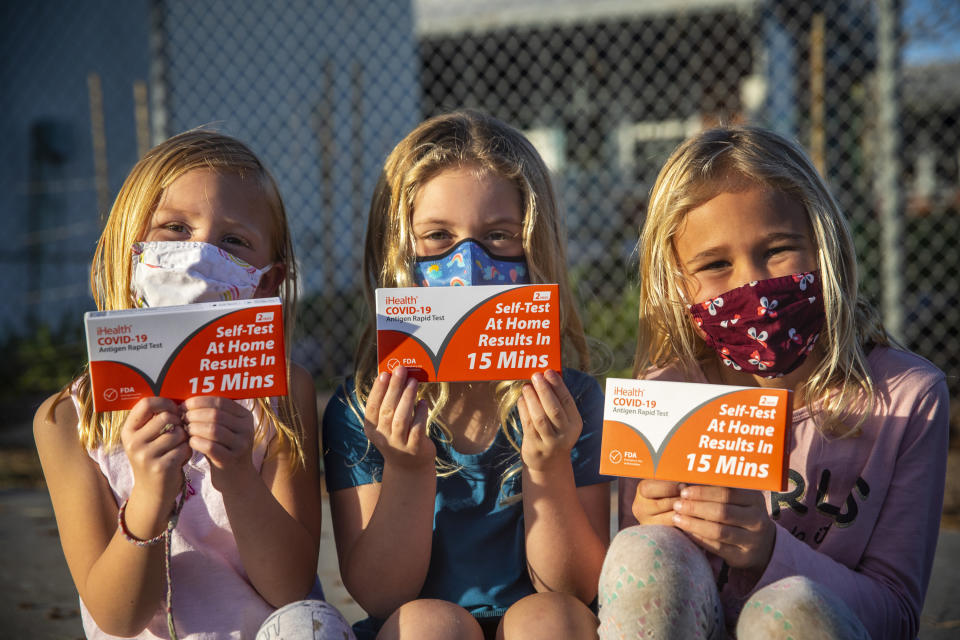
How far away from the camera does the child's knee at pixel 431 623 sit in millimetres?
1737

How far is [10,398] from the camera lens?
7.31m

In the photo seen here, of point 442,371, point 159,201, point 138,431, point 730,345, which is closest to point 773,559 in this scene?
point 730,345

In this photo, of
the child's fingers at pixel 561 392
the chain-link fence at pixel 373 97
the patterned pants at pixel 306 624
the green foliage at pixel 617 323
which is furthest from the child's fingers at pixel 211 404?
the chain-link fence at pixel 373 97

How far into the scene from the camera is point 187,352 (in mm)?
1733

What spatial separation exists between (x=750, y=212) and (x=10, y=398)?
24.1 feet

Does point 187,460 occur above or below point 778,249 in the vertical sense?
below

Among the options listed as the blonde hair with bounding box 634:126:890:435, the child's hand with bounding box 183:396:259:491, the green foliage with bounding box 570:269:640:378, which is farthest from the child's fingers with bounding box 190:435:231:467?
the green foliage with bounding box 570:269:640:378

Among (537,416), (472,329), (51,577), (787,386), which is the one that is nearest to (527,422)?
(537,416)

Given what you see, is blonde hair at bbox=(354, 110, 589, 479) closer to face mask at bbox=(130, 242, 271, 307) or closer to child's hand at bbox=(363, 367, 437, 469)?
child's hand at bbox=(363, 367, 437, 469)

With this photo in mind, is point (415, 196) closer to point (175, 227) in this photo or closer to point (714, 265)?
point (175, 227)

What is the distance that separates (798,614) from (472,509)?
2.99 ft

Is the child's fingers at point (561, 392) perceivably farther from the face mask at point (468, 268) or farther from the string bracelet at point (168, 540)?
the string bracelet at point (168, 540)

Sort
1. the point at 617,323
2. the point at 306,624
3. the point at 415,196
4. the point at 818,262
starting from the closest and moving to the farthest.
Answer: the point at 306,624 → the point at 818,262 → the point at 415,196 → the point at 617,323

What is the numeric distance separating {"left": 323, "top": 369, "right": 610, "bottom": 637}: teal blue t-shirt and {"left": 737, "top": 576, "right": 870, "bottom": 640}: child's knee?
2.25 feet
